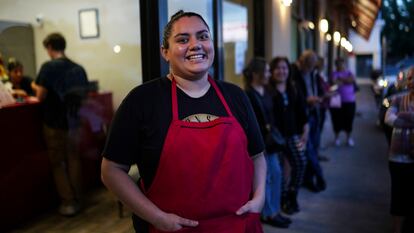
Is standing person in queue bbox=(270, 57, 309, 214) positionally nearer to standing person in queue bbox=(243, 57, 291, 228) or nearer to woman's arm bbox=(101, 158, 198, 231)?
standing person in queue bbox=(243, 57, 291, 228)

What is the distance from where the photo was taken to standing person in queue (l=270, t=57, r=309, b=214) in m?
3.41

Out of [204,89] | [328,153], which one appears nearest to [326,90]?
[328,153]

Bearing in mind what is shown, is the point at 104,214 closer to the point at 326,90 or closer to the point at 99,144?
the point at 99,144

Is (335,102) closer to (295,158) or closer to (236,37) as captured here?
(236,37)

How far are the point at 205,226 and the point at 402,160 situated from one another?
1704 millimetres

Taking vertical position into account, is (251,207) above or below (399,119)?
below

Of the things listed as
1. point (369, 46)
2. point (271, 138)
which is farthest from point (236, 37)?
point (369, 46)

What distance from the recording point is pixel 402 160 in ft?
8.49

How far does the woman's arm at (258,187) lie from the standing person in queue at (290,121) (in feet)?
5.62

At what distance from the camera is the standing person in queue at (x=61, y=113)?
11.8 feet

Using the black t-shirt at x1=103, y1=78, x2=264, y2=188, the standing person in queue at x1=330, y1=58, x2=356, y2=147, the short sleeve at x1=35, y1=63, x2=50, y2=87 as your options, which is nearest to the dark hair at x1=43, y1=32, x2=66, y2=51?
the short sleeve at x1=35, y1=63, x2=50, y2=87

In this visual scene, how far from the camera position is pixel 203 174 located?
4.59ft

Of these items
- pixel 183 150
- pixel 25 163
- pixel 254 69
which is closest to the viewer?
pixel 183 150

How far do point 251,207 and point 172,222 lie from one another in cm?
33
